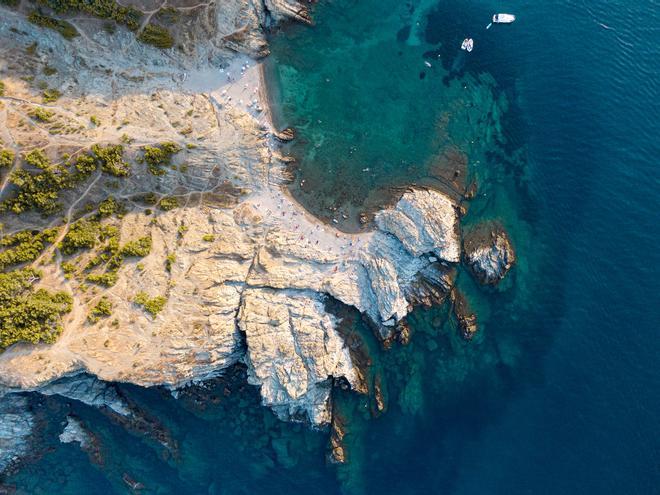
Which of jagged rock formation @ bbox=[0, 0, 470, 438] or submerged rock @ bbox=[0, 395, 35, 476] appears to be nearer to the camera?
jagged rock formation @ bbox=[0, 0, 470, 438]

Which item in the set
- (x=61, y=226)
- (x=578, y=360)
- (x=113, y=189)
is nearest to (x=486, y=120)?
(x=578, y=360)

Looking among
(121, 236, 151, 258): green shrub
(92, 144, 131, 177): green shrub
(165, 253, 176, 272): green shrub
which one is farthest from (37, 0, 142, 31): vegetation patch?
(165, 253, 176, 272): green shrub

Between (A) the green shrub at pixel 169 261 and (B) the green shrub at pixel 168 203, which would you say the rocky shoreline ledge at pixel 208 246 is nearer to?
(A) the green shrub at pixel 169 261

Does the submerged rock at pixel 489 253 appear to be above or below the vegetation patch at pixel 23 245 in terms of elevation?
above

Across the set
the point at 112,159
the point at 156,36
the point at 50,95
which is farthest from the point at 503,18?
the point at 50,95

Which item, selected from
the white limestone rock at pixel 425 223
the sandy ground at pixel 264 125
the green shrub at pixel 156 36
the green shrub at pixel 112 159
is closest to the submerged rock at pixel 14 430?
the green shrub at pixel 112 159

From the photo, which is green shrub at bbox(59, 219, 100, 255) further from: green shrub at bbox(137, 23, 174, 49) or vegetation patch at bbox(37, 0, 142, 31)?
vegetation patch at bbox(37, 0, 142, 31)

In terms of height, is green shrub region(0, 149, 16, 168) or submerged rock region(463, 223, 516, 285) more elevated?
green shrub region(0, 149, 16, 168)
